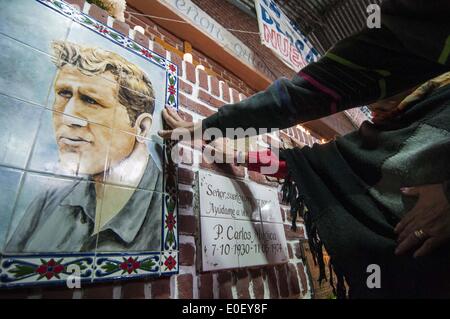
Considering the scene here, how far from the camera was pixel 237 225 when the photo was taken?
93 cm

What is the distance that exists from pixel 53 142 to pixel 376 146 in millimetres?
938

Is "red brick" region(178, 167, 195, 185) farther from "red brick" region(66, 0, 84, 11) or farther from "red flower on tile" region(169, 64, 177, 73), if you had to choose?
"red brick" region(66, 0, 84, 11)

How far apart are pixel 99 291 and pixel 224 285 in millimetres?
403

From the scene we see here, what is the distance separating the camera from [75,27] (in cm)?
72

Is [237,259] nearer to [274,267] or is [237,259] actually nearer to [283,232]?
[274,267]

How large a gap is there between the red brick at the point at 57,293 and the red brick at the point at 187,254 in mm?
293

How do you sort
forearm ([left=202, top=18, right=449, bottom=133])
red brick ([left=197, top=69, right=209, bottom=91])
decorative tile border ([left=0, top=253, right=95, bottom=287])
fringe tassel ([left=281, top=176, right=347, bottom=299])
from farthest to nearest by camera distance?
red brick ([left=197, top=69, right=209, bottom=91]), fringe tassel ([left=281, top=176, right=347, bottom=299]), forearm ([left=202, top=18, right=449, bottom=133]), decorative tile border ([left=0, top=253, right=95, bottom=287])

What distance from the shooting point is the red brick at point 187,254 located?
0.74 metres

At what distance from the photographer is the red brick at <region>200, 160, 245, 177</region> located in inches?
37.3

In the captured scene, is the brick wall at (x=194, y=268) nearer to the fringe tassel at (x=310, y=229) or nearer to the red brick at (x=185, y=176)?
the red brick at (x=185, y=176)

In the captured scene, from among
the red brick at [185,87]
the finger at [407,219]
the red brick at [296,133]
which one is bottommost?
the finger at [407,219]

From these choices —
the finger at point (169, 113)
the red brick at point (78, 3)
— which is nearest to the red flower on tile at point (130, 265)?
the finger at point (169, 113)

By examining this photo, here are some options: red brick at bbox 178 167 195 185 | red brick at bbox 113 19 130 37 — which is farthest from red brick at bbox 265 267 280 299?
red brick at bbox 113 19 130 37

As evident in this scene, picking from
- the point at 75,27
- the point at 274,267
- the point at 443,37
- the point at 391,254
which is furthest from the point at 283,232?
the point at 75,27
